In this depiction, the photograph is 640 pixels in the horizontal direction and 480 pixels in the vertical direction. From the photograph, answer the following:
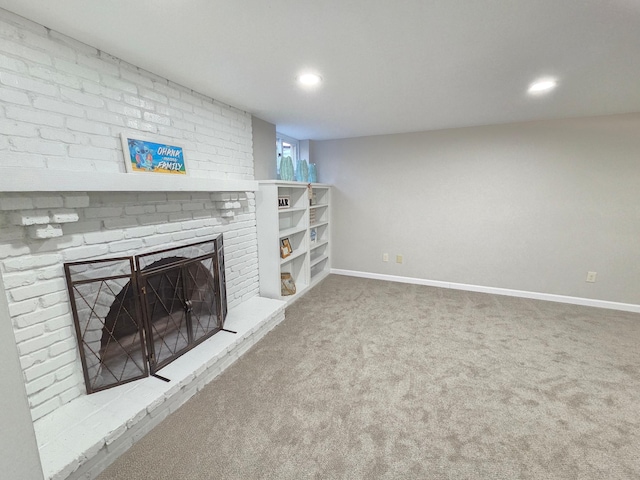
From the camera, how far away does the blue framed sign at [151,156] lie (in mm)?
1639

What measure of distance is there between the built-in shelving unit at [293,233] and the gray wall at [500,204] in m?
0.33

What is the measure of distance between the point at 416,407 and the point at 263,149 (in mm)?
2753

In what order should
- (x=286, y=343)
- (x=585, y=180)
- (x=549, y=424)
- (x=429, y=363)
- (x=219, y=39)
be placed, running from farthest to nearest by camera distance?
(x=585, y=180), (x=286, y=343), (x=429, y=363), (x=549, y=424), (x=219, y=39)

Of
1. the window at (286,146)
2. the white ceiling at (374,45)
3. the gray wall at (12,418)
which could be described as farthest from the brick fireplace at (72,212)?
the window at (286,146)

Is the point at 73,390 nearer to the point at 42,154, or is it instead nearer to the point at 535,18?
the point at 42,154

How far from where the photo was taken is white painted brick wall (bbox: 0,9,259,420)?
3.97ft

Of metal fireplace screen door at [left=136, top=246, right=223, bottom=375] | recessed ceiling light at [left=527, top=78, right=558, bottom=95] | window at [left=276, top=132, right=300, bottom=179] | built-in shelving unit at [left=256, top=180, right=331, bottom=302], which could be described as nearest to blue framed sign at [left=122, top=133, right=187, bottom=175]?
metal fireplace screen door at [left=136, top=246, right=223, bottom=375]

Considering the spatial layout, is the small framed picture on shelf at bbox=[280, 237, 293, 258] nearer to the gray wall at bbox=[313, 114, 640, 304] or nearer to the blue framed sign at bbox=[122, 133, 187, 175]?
the gray wall at bbox=[313, 114, 640, 304]

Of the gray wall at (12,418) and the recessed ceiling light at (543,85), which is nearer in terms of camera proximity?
the gray wall at (12,418)

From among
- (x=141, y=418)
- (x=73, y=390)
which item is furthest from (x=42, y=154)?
(x=141, y=418)

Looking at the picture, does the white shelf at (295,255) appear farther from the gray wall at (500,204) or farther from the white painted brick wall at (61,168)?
the white painted brick wall at (61,168)

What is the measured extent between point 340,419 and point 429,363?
0.89 meters

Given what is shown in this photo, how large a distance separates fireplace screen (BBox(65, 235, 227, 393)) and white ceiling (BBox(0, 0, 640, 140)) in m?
1.17

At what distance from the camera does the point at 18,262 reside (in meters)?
1.23
